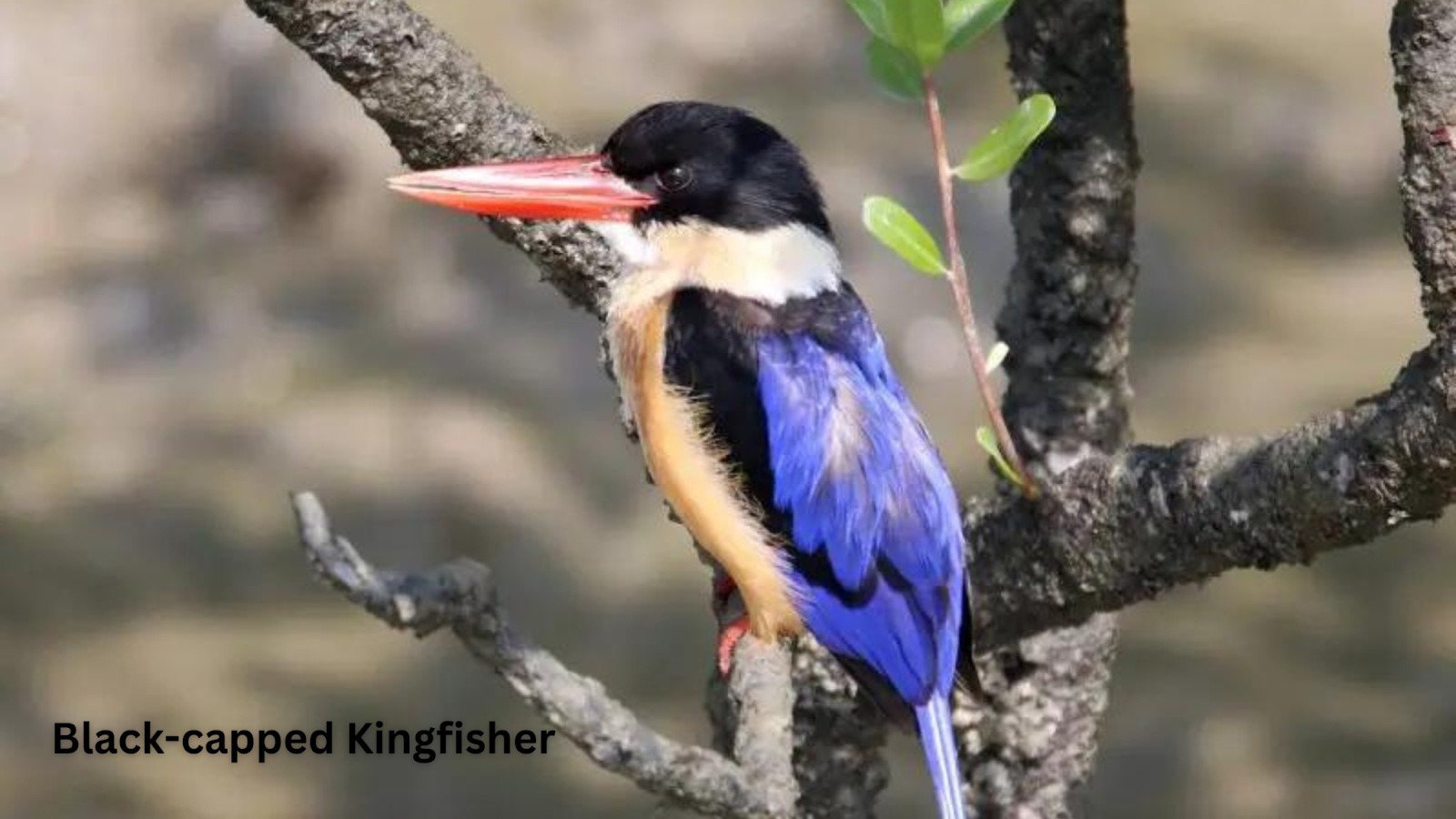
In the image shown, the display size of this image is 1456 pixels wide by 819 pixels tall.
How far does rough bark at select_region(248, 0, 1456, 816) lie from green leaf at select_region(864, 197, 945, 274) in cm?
31

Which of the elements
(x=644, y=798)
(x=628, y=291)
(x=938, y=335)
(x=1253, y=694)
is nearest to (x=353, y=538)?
(x=644, y=798)

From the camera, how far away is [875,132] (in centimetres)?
545

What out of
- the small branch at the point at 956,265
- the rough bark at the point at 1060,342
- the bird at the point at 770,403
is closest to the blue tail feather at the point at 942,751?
the bird at the point at 770,403

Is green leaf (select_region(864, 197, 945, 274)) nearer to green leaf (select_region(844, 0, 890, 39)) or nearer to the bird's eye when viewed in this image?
green leaf (select_region(844, 0, 890, 39))

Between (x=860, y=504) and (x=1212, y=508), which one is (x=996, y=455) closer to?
(x=1212, y=508)

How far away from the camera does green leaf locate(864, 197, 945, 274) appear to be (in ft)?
6.33

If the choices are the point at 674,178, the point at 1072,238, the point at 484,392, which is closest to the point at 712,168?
the point at 674,178

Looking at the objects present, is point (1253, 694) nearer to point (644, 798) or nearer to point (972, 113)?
point (644, 798)

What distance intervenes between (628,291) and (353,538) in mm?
2363

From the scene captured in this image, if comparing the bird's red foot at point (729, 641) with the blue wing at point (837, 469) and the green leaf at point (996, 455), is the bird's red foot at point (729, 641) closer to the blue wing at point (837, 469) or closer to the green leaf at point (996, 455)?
the blue wing at point (837, 469)

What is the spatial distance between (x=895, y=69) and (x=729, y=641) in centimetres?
71

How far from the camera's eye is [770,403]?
234 centimetres

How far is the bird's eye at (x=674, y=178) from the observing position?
243 cm

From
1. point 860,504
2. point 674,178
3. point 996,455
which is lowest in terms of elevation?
point 996,455
